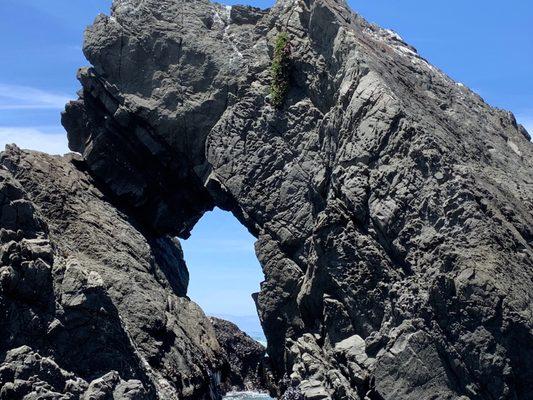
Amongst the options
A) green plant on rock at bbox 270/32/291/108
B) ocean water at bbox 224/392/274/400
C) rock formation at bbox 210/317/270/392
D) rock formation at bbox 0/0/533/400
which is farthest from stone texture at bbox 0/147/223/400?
rock formation at bbox 210/317/270/392

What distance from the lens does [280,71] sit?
134ft

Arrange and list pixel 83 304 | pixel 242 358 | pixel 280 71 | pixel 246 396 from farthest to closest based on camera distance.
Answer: pixel 242 358, pixel 246 396, pixel 280 71, pixel 83 304

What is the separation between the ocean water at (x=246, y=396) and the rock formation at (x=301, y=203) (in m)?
12.3

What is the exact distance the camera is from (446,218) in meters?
32.4

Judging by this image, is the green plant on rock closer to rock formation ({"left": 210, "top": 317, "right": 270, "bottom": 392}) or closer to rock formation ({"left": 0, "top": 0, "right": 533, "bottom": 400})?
rock formation ({"left": 0, "top": 0, "right": 533, "bottom": 400})

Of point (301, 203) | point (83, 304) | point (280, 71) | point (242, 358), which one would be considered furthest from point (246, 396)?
point (83, 304)

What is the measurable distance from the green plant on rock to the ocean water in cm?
2320

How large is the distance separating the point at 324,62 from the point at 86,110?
14.3m

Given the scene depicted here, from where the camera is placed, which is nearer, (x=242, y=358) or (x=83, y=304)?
(x=83, y=304)

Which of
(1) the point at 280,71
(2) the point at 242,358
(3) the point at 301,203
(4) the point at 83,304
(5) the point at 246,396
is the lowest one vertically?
(4) the point at 83,304

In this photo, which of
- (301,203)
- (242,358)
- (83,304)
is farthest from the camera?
(242,358)

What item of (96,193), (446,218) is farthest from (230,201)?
(446,218)

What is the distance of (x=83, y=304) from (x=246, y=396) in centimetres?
2739

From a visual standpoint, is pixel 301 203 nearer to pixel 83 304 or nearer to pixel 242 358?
pixel 83 304
